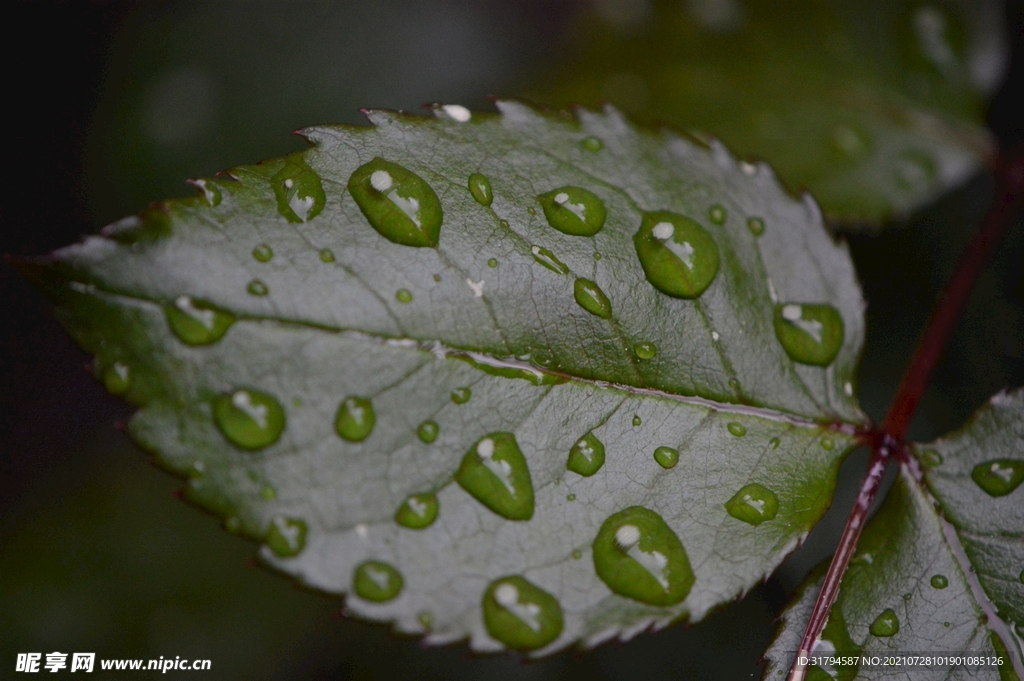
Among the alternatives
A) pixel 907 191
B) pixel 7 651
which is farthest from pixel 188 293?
pixel 7 651

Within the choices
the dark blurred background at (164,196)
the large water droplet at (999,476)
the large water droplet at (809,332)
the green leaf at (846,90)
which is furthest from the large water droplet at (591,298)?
the dark blurred background at (164,196)

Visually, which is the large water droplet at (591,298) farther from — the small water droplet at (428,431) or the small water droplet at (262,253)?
the small water droplet at (262,253)

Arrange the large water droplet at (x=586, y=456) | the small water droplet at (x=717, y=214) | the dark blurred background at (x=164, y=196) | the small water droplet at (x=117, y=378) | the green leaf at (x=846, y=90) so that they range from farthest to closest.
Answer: the dark blurred background at (x=164, y=196), the green leaf at (x=846, y=90), the small water droplet at (x=717, y=214), the large water droplet at (x=586, y=456), the small water droplet at (x=117, y=378)

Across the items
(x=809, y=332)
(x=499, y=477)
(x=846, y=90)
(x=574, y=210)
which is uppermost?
(x=846, y=90)

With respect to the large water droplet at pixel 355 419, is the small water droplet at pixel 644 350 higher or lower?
higher

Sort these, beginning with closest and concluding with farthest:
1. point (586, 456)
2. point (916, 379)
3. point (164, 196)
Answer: point (586, 456)
point (916, 379)
point (164, 196)

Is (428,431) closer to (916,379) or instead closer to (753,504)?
(753,504)

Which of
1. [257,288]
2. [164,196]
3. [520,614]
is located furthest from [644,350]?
[164,196]
